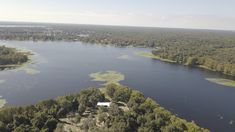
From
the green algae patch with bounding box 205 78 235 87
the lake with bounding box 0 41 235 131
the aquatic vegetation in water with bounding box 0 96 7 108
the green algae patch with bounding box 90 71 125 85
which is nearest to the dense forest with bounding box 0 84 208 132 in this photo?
the lake with bounding box 0 41 235 131

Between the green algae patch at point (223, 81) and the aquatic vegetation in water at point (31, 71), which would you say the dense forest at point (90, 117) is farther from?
the green algae patch at point (223, 81)

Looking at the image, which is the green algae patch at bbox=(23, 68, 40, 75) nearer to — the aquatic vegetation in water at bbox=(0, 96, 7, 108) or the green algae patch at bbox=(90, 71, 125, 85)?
the green algae patch at bbox=(90, 71, 125, 85)

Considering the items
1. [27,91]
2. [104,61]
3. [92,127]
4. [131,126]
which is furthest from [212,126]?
[104,61]

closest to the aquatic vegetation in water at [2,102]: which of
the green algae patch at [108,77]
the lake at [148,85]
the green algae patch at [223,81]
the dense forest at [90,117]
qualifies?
the lake at [148,85]

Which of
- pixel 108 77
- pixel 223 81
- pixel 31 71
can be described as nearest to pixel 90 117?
pixel 108 77

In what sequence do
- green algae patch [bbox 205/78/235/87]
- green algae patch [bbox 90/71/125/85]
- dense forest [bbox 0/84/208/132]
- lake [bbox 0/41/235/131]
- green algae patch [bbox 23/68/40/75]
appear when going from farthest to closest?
green algae patch [bbox 23/68/40/75], green algae patch [bbox 205/78/235/87], green algae patch [bbox 90/71/125/85], lake [bbox 0/41/235/131], dense forest [bbox 0/84/208/132]
